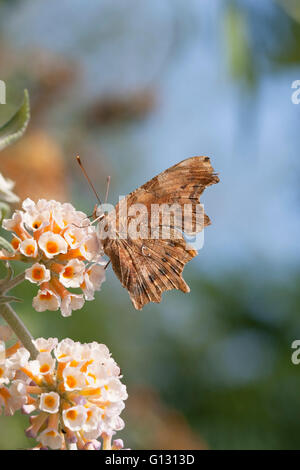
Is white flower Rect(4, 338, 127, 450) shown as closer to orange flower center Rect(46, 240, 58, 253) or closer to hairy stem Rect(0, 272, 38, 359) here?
hairy stem Rect(0, 272, 38, 359)

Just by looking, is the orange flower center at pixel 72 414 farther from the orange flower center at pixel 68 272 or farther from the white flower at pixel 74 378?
the orange flower center at pixel 68 272

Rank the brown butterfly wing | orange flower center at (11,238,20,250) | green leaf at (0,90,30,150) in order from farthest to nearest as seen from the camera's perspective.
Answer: the brown butterfly wing, orange flower center at (11,238,20,250), green leaf at (0,90,30,150)

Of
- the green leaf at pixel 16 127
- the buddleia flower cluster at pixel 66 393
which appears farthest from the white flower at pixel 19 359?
the green leaf at pixel 16 127

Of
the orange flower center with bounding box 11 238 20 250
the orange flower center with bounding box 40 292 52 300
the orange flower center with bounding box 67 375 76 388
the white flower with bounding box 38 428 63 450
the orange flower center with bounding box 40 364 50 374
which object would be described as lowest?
the white flower with bounding box 38 428 63 450

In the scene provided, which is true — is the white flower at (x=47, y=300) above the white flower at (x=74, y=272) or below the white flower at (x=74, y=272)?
below

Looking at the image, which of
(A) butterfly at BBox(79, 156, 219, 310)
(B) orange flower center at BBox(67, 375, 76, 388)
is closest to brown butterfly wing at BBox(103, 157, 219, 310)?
(A) butterfly at BBox(79, 156, 219, 310)

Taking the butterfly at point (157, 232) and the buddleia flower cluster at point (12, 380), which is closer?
the buddleia flower cluster at point (12, 380)

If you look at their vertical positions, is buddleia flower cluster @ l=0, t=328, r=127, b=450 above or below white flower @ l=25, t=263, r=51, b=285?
below
